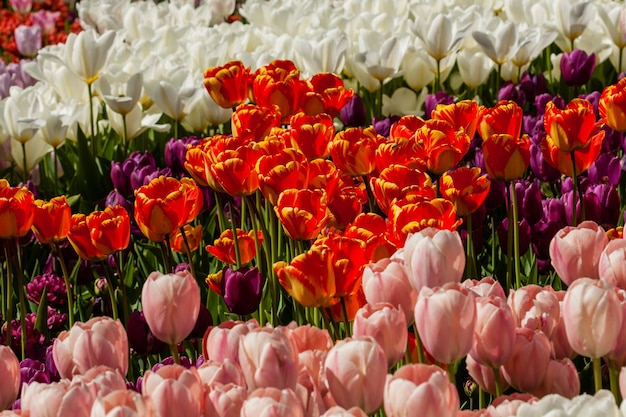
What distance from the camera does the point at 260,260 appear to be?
2.74 meters

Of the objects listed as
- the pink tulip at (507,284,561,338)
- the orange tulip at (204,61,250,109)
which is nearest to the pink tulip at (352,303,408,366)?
the pink tulip at (507,284,561,338)

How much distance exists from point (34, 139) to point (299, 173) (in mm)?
1826

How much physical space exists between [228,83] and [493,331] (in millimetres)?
1810

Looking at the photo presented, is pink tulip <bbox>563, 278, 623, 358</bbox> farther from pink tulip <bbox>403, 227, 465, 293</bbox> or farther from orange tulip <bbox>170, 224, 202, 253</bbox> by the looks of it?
orange tulip <bbox>170, 224, 202, 253</bbox>

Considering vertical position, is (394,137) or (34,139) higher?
(394,137)

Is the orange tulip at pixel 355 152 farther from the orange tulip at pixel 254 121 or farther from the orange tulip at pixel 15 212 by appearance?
the orange tulip at pixel 15 212

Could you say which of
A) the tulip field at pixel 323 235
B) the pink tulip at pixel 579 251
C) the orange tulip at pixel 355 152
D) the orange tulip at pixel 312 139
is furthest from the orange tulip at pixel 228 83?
the pink tulip at pixel 579 251

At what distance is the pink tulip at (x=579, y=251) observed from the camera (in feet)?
6.27

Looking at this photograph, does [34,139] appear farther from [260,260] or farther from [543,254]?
[543,254]

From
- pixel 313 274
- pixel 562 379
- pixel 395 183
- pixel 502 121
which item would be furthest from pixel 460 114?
pixel 562 379

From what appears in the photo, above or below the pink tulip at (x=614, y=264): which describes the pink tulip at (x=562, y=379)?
below

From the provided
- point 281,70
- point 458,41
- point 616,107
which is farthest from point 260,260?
point 458,41

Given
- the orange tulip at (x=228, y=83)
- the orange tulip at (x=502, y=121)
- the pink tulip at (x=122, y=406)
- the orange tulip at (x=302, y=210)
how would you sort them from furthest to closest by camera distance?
the orange tulip at (x=228, y=83) < the orange tulip at (x=502, y=121) < the orange tulip at (x=302, y=210) < the pink tulip at (x=122, y=406)

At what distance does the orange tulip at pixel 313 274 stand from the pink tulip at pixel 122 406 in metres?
0.61
